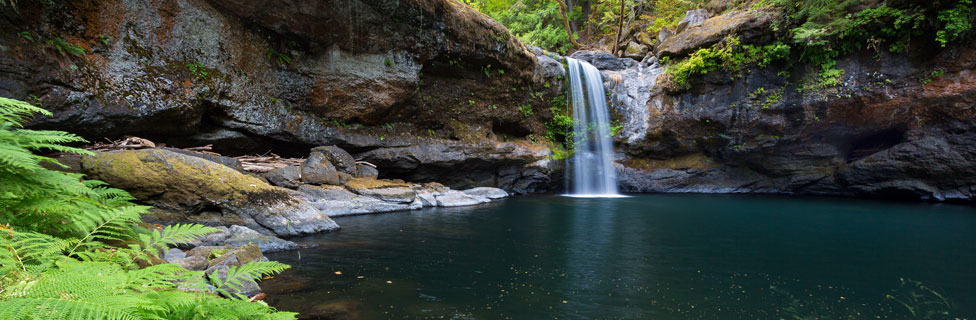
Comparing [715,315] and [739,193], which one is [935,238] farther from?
[739,193]

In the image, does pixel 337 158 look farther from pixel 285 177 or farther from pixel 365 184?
pixel 285 177

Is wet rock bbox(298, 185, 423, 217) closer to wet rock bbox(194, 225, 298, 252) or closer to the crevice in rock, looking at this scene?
wet rock bbox(194, 225, 298, 252)

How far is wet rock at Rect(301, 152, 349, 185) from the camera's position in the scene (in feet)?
35.6

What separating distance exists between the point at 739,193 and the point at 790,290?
15356mm

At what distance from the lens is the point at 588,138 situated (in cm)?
1791

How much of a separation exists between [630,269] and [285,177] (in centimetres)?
855

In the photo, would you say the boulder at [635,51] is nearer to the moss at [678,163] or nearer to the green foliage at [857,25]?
the moss at [678,163]

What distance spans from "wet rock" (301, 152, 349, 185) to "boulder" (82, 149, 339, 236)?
10.3 ft

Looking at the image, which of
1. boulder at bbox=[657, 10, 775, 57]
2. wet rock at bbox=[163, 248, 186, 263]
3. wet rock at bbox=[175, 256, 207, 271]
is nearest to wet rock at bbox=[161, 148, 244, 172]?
wet rock at bbox=[163, 248, 186, 263]

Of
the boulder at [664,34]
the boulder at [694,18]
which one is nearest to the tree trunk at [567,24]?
the boulder at [664,34]

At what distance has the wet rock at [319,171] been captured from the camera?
10852 mm

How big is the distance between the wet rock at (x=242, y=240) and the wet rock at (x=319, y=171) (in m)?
4.60

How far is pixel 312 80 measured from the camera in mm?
12531

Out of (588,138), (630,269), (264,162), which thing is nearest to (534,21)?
(588,138)
